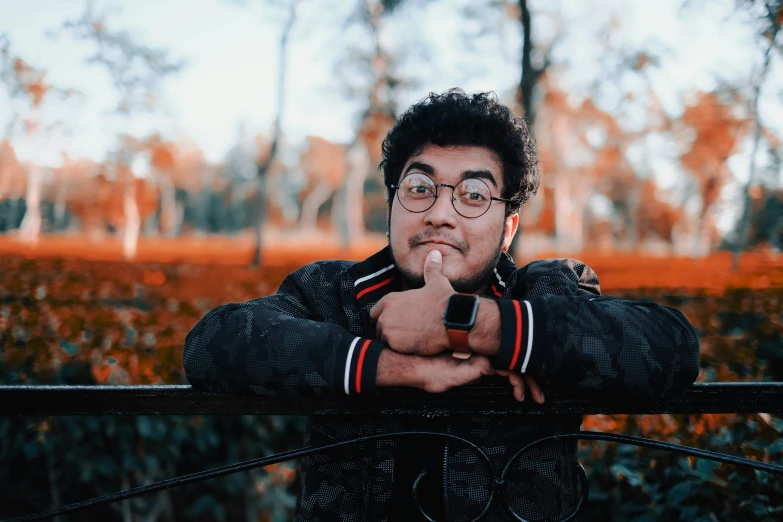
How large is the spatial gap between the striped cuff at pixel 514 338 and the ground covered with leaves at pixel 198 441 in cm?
119

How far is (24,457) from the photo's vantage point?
295cm

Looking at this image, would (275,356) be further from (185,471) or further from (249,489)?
(185,471)

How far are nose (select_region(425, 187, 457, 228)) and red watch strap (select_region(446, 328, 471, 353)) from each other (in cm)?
57

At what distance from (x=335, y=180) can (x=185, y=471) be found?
45307 millimetres

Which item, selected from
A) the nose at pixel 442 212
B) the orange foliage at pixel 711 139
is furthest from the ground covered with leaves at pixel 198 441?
the orange foliage at pixel 711 139

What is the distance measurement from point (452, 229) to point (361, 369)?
Answer: 69 cm

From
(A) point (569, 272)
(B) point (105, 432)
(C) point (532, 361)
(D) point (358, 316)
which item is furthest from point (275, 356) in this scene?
(B) point (105, 432)

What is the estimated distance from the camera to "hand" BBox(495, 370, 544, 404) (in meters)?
1.26

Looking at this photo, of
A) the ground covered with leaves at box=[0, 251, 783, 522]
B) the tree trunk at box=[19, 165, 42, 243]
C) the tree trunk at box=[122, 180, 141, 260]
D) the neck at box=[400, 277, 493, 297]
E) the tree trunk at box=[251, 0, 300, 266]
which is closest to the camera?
the neck at box=[400, 277, 493, 297]

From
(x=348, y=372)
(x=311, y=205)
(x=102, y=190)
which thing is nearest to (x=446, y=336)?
(x=348, y=372)

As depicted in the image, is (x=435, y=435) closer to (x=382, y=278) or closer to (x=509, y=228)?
(x=382, y=278)

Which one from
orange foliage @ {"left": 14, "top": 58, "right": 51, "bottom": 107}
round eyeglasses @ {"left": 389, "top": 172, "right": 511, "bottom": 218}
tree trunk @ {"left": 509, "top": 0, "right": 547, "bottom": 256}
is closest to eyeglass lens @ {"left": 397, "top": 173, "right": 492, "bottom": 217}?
round eyeglasses @ {"left": 389, "top": 172, "right": 511, "bottom": 218}

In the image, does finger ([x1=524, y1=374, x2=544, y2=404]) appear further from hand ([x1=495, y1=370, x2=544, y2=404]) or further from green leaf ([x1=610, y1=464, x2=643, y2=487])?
green leaf ([x1=610, y1=464, x2=643, y2=487])

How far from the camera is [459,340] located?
4.30ft
